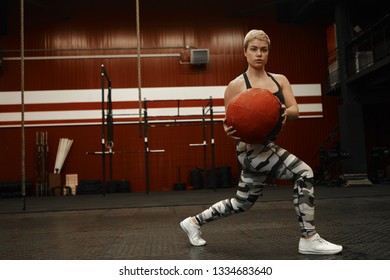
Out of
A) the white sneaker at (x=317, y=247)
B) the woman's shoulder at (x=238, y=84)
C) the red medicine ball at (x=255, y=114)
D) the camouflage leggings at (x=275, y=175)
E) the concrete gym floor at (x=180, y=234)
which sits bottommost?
the concrete gym floor at (x=180, y=234)

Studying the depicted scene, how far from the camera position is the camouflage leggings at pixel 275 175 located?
2086mm

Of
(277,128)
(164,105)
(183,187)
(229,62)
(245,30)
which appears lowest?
(183,187)

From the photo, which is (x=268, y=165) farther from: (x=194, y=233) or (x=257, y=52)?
(x=194, y=233)

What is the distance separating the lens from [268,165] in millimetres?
2143

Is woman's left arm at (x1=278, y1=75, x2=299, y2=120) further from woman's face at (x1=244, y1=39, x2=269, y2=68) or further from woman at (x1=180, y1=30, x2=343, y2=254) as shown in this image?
woman's face at (x1=244, y1=39, x2=269, y2=68)

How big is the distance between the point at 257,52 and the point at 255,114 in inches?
14.6

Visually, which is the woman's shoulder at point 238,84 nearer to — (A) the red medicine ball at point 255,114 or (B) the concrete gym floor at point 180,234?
(A) the red medicine ball at point 255,114

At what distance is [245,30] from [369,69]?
11.9 ft

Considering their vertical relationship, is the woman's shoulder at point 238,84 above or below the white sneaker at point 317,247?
above

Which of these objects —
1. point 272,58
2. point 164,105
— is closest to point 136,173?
point 164,105

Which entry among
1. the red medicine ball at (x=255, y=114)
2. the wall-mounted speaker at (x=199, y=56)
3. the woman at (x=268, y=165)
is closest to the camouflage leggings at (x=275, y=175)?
the woman at (x=268, y=165)

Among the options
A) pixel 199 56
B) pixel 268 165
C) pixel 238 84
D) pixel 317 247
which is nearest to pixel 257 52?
pixel 238 84
